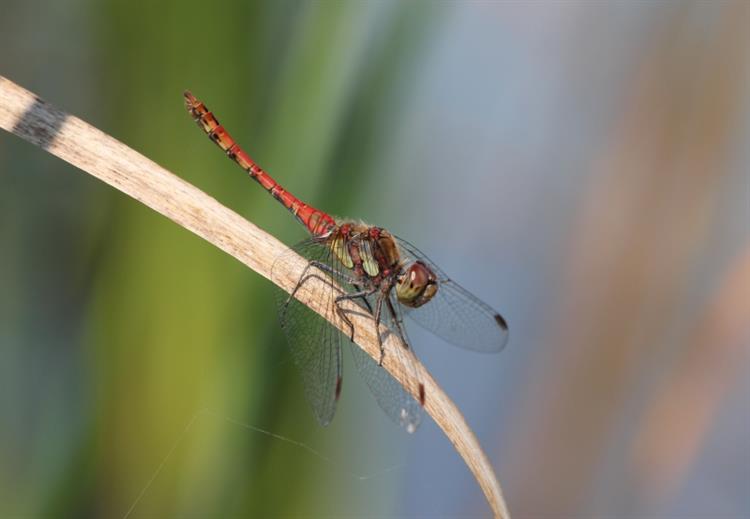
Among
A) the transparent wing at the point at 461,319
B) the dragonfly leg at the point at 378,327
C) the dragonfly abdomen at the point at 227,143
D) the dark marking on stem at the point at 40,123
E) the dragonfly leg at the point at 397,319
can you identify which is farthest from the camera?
the transparent wing at the point at 461,319

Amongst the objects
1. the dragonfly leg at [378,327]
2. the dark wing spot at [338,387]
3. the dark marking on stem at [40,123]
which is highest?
the dragonfly leg at [378,327]

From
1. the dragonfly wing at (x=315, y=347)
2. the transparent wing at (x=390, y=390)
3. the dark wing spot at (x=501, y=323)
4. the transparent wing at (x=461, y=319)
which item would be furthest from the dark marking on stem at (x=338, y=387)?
the dark wing spot at (x=501, y=323)

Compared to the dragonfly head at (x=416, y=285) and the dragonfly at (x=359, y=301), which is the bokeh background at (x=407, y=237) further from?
the dragonfly head at (x=416, y=285)

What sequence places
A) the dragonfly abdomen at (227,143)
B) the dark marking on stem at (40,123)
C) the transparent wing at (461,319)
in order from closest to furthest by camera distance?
the dark marking on stem at (40,123) → the dragonfly abdomen at (227,143) → the transparent wing at (461,319)

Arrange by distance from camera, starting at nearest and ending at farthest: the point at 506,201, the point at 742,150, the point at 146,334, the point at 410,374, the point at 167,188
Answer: the point at 167,188, the point at 410,374, the point at 146,334, the point at 742,150, the point at 506,201

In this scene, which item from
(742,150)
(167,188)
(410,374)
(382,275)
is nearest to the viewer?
(167,188)

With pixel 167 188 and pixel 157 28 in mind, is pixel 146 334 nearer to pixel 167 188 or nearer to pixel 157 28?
pixel 167 188

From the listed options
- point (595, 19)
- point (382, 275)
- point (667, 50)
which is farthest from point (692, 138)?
point (382, 275)
